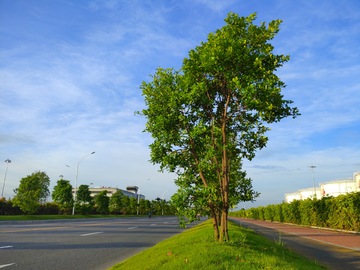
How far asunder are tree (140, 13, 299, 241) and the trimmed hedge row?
10.1m

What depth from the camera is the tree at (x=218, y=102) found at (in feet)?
25.5

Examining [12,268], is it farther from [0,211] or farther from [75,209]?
[75,209]

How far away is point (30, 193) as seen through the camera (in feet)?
122

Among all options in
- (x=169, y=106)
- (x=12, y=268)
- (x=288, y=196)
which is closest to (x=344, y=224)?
(x=169, y=106)

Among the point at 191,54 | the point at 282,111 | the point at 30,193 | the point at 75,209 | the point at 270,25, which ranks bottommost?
the point at 75,209

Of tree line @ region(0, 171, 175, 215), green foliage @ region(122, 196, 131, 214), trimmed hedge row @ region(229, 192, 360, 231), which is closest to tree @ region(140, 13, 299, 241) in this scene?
trimmed hedge row @ region(229, 192, 360, 231)

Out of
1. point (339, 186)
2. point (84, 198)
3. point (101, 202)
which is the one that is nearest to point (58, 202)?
point (84, 198)

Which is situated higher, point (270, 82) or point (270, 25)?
point (270, 25)

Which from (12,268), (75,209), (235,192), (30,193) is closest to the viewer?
(12,268)

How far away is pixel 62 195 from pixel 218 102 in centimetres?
4359

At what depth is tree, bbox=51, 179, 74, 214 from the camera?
44688mm

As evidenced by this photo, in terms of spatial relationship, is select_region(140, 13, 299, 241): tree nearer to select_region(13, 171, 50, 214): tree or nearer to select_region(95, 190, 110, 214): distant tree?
select_region(13, 171, 50, 214): tree

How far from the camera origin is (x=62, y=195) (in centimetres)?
4466

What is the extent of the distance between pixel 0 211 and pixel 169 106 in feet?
134
